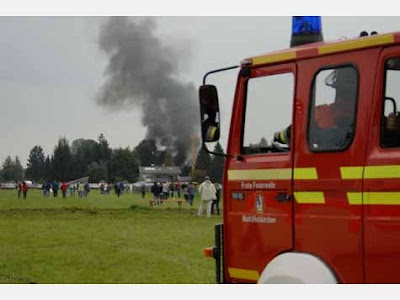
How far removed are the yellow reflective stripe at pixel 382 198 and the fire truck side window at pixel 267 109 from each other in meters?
0.78

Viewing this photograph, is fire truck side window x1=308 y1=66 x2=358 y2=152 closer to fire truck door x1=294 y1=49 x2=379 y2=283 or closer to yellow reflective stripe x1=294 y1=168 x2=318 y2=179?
fire truck door x1=294 y1=49 x2=379 y2=283

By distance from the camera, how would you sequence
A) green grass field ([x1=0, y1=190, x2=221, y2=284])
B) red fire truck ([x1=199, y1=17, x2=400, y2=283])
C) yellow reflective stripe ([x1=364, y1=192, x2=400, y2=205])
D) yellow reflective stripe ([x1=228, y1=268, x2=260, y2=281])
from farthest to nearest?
green grass field ([x1=0, y1=190, x2=221, y2=284]) < yellow reflective stripe ([x1=228, y1=268, x2=260, y2=281]) < red fire truck ([x1=199, y1=17, x2=400, y2=283]) < yellow reflective stripe ([x1=364, y1=192, x2=400, y2=205])

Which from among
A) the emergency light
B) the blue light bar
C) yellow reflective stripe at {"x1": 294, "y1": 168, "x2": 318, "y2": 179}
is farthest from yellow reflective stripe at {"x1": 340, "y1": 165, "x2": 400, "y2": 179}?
the blue light bar

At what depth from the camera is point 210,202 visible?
21328 mm

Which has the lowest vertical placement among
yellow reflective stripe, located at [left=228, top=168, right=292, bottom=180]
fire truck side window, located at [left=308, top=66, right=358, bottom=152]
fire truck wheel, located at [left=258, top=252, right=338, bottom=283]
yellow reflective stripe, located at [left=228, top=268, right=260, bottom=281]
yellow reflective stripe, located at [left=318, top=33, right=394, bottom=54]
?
yellow reflective stripe, located at [left=228, top=268, right=260, bottom=281]

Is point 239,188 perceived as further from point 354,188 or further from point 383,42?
point 383,42

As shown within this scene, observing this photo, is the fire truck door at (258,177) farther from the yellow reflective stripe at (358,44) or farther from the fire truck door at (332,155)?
the yellow reflective stripe at (358,44)

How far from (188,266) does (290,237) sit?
233 inches

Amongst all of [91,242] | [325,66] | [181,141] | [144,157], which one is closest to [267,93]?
[325,66]

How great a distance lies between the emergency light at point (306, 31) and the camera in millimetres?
4949

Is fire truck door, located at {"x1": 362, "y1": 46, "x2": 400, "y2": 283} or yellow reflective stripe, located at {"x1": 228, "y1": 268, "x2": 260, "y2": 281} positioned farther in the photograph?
yellow reflective stripe, located at {"x1": 228, "y1": 268, "x2": 260, "y2": 281}

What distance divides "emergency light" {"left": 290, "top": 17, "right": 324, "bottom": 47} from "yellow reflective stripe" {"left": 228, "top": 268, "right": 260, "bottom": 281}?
183 centimetres

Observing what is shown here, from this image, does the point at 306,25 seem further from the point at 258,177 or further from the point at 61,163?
the point at 61,163

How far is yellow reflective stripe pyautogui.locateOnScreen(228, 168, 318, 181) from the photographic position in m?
4.24
